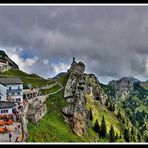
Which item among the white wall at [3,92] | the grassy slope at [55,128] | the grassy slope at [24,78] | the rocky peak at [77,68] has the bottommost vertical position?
the grassy slope at [55,128]

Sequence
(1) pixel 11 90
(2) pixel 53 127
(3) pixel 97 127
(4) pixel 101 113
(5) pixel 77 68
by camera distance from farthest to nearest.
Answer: (4) pixel 101 113
(5) pixel 77 68
(3) pixel 97 127
(1) pixel 11 90
(2) pixel 53 127

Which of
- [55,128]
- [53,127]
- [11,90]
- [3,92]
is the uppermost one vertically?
[11,90]

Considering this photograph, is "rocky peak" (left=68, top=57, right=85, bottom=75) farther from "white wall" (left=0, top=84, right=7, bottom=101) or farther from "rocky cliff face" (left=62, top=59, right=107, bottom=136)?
"white wall" (left=0, top=84, right=7, bottom=101)

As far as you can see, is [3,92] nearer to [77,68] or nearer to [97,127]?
[97,127]

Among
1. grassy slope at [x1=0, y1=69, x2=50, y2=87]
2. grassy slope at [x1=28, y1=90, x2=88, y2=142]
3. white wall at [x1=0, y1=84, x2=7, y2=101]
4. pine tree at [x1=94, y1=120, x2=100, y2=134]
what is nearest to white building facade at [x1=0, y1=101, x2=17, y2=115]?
grassy slope at [x1=28, y1=90, x2=88, y2=142]

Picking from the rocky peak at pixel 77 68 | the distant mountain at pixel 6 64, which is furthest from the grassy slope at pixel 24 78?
the rocky peak at pixel 77 68

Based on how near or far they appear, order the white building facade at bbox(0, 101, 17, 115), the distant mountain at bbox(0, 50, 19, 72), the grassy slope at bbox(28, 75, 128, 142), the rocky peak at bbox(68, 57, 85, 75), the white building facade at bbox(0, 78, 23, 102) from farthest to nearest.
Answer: the rocky peak at bbox(68, 57, 85, 75) → the distant mountain at bbox(0, 50, 19, 72) → the white building facade at bbox(0, 78, 23, 102) → the grassy slope at bbox(28, 75, 128, 142) → the white building facade at bbox(0, 101, 17, 115)

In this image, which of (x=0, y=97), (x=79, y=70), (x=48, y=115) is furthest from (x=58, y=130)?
(x=79, y=70)

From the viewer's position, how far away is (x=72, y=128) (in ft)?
227

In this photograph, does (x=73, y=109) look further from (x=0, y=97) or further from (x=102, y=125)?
(x=0, y=97)

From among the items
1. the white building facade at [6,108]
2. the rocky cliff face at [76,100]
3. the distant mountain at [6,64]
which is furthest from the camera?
the distant mountain at [6,64]

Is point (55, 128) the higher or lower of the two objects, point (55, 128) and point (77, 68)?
the lower

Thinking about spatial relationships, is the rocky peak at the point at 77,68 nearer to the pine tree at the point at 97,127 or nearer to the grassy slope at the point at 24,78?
the grassy slope at the point at 24,78

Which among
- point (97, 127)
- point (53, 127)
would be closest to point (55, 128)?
point (53, 127)
